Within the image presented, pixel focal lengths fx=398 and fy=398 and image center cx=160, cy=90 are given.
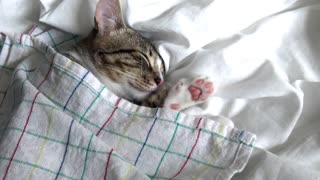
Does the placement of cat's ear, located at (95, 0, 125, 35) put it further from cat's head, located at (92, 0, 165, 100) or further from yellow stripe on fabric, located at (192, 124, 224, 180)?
yellow stripe on fabric, located at (192, 124, 224, 180)

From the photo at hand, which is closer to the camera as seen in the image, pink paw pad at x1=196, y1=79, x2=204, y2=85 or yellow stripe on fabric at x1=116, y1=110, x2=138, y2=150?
yellow stripe on fabric at x1=116, y1=110, x2=138, y2=150

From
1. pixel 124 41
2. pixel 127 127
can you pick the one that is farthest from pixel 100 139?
pixel 124 41

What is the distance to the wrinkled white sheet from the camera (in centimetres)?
99

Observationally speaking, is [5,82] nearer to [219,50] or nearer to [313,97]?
[219,50]

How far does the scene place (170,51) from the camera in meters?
1.10

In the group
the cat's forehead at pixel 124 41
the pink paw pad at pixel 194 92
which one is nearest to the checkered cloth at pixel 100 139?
the pink paw pad at pixel 194 92

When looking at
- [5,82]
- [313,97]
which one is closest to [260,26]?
[313,97]

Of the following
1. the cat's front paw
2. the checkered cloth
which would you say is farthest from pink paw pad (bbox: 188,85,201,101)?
the checkered cloth

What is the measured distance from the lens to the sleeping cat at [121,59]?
112 centimetres

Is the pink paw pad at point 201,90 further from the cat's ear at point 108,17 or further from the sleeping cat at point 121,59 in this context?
the cat's ear at point 108,17

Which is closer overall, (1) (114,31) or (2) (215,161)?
(2) (215,161)

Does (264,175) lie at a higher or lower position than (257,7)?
lower

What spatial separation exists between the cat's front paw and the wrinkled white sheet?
0.12 ft

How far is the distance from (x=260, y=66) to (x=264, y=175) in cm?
33
